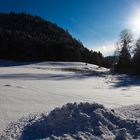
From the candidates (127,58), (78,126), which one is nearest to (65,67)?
(127,58)

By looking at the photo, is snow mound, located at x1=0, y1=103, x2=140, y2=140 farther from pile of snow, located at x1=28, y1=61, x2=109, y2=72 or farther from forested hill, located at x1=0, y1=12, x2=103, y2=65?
forested hill, located at x1=0, y1=12, x2=103, y2=65

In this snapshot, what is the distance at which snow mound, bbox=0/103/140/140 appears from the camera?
8086mm

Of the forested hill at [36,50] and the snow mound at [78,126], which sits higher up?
the forested hill at [36,50]

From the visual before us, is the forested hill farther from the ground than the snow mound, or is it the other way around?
the forested hill

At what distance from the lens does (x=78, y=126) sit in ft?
27.5

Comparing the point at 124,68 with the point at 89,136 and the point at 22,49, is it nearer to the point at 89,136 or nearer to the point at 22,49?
the point at 22,49

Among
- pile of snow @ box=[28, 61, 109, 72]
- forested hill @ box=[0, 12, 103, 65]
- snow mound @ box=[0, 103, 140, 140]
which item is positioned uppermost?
forested hill @ box=[0, 12, 103, 65]

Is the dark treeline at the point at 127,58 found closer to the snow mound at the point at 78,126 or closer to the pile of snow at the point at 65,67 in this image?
the pile of snow at the point at 65,67

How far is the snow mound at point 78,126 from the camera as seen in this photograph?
8.09 metres

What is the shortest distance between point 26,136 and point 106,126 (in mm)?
2488

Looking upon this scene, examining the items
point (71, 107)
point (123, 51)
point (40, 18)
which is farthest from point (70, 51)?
point (71, 107)

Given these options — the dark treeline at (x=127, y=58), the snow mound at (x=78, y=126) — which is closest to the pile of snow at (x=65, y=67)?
the dark treeline at (x=127, y=58)

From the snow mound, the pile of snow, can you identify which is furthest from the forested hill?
the snow mound

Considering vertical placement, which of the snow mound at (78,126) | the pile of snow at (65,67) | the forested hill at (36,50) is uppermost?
the forested hill at (36,50)
